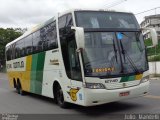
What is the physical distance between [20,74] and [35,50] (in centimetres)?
416

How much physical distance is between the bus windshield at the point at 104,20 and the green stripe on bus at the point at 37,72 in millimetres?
3760

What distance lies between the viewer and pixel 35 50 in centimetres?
1513

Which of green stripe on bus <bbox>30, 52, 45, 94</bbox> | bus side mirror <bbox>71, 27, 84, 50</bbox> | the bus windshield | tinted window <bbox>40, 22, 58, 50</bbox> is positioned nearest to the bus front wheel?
tinted window <bbox>40, 22, 58, 50</bbox>

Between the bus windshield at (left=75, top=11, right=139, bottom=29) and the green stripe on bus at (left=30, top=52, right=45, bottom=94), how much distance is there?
376cm

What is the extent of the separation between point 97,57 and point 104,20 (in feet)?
4.41

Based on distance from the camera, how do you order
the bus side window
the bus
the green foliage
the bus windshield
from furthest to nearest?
the green foliage < the bus side window < the bus windshield < the bus

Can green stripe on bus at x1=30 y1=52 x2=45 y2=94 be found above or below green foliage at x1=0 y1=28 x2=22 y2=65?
below

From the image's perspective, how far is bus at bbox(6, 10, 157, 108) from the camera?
32.4ft

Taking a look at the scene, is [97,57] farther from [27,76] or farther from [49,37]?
[27,76]

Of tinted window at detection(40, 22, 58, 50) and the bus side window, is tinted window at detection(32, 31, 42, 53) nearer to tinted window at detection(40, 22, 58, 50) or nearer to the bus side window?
tinted window at detection(40, 22, 58, 50)

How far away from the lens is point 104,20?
1068cm

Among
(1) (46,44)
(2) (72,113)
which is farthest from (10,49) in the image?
(2) (72,113)

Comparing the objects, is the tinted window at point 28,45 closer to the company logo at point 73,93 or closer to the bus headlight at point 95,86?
the company logo at point 73,93

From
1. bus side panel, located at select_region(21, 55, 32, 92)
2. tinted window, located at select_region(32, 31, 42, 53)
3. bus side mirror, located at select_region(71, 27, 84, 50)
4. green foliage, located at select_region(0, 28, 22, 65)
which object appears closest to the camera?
bus side mirror, located at select_region(71, 27, 84, 50)
